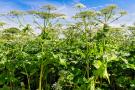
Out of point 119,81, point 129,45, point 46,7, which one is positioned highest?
point 46,7

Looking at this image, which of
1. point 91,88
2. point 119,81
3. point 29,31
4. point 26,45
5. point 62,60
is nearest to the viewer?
point 91,88

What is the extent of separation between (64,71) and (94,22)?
1490 mm

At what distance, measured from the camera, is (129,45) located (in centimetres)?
1183

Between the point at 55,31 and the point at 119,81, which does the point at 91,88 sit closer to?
the point at 119,81

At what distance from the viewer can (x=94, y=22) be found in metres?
10.7

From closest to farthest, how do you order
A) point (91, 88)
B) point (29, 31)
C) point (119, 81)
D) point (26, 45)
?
1. point (91, 88)
2. point (119, 81)
3. point (29, 31)
4. point (26, 45)

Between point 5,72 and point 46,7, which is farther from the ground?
point 46,7

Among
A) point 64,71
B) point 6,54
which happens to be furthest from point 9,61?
point 64,71

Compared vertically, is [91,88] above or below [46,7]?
below

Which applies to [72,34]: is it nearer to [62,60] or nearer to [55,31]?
[55,31]

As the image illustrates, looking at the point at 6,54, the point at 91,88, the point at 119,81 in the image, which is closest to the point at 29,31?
the point at 6,54

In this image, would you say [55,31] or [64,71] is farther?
[55,31]

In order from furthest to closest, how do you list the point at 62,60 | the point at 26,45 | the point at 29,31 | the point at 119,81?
the point at 26,45 < the point at 29,31 < the point at 119,81 < the point at 62,60

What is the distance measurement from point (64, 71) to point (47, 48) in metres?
0.79
